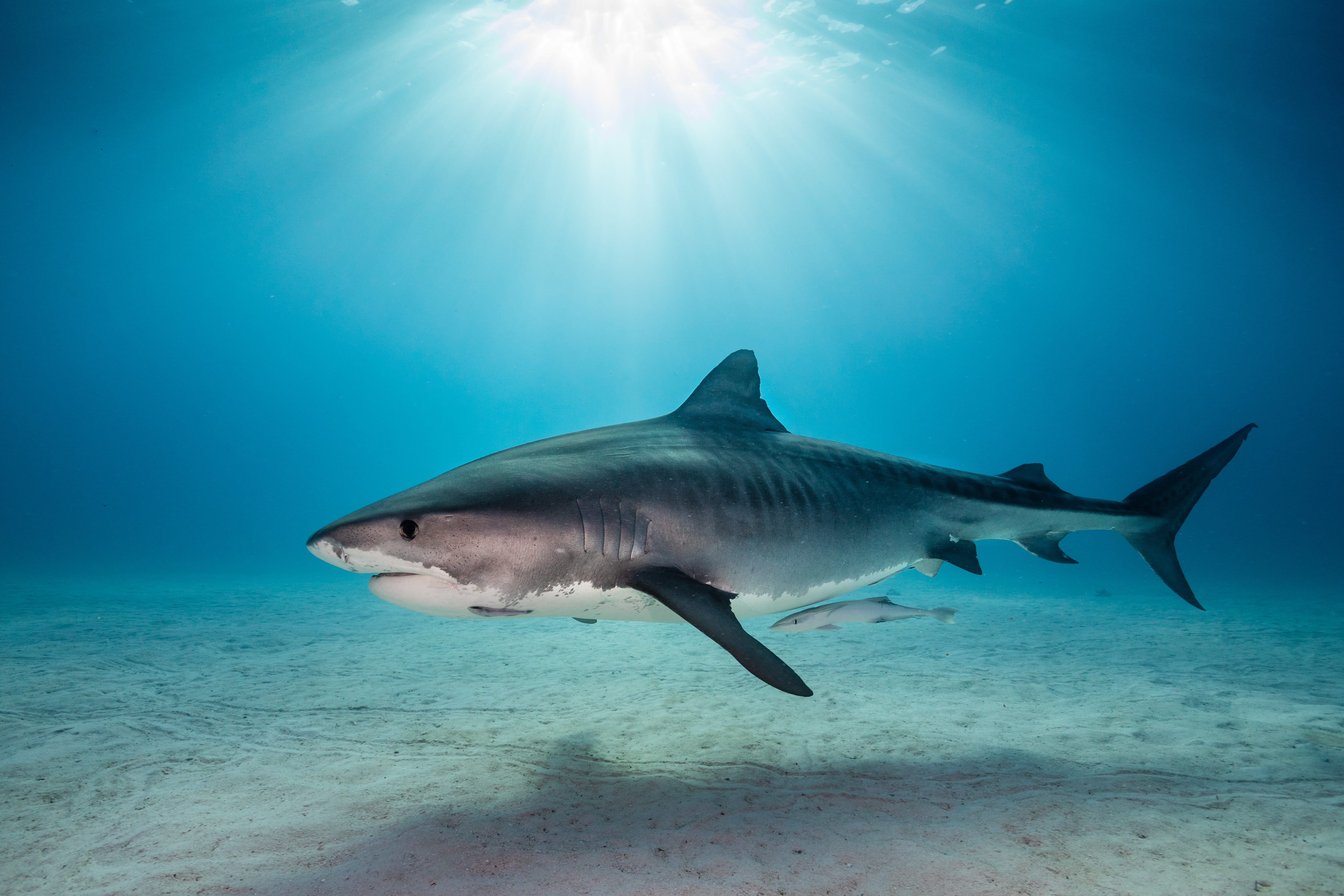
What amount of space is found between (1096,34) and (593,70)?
68.8 ft

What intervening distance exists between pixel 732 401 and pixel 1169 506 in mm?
3686

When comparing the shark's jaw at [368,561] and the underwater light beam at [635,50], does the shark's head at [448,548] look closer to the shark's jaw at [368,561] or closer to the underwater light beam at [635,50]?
the shark's jaw at [368,561]

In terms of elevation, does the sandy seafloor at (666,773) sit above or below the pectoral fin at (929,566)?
below

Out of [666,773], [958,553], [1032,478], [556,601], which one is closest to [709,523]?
[556,601]

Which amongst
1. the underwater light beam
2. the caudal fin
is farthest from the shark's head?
the underwater light beam

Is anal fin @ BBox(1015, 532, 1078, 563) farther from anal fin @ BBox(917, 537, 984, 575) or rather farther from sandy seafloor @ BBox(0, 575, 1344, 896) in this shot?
sandy seafloor @ BBox(0, 575, 1344, 896)

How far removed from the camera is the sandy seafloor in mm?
2139

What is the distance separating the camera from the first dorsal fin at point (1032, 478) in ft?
14.6

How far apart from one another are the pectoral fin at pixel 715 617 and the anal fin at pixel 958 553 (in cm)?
213

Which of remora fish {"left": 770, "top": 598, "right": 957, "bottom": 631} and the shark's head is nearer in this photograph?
the shark's head

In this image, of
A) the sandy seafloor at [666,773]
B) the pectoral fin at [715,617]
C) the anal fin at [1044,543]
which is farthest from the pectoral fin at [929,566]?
the pectoral fin at [715,617]

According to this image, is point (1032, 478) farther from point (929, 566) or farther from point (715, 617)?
point (715, 617)

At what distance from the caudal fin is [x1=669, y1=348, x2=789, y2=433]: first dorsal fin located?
119 inches

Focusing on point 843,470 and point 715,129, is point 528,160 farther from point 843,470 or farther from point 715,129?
point 843,470
